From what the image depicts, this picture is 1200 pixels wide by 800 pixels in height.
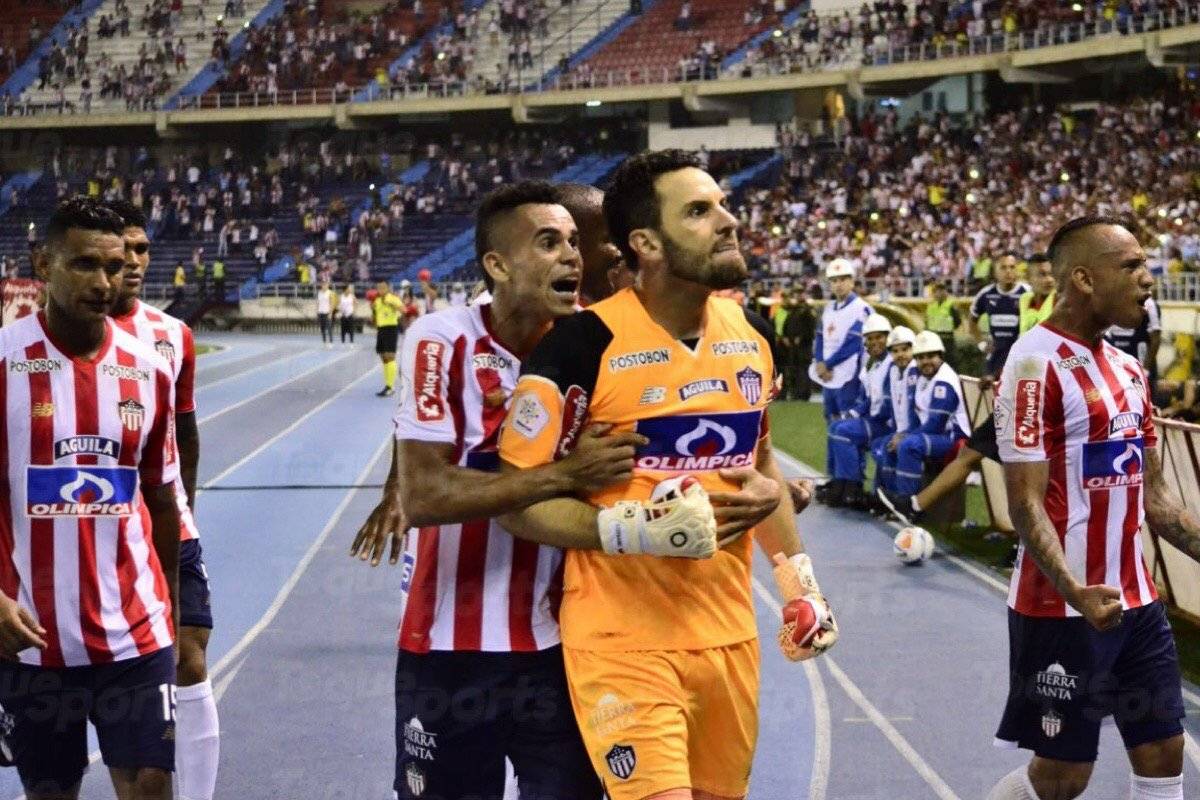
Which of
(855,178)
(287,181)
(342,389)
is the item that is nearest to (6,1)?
(287,181)

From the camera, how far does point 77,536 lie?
3.93 m

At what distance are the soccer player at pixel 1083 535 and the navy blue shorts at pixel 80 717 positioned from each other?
2.38 metres

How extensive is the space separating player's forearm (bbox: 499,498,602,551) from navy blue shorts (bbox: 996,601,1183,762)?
175 cm

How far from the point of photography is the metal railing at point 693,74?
126 ft

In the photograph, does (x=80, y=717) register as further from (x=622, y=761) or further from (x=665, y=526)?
(x=665, y=526)

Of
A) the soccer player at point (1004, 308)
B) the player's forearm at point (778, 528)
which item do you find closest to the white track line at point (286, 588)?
the player's forearm at point (778, 528)

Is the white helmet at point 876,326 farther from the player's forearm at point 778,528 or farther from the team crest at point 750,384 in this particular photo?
the team crest at point 750,384

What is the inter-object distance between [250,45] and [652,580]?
5875 cm


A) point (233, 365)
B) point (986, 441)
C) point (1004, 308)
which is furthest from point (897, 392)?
point (233, 365)

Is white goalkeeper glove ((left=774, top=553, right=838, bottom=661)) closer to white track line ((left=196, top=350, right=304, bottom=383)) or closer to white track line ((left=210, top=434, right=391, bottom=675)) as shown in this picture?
white track line ((left=210, top=434, right=391, bottom=675))

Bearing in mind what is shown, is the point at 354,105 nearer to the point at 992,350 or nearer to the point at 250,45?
the point at 250,45

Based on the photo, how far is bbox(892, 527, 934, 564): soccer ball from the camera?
1099 centimetres

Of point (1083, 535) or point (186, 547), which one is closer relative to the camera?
point (1083, 535)

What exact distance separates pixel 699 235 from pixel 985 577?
7.71 m
